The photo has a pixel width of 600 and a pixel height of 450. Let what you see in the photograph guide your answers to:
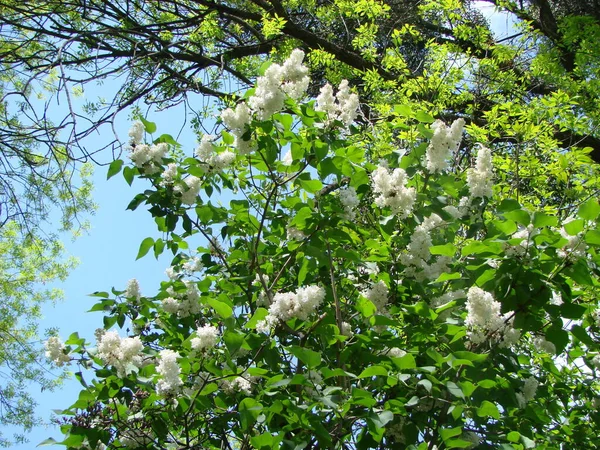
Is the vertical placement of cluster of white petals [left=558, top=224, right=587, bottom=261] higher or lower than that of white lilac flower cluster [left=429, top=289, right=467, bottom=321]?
lower

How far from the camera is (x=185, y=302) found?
2.48 metres

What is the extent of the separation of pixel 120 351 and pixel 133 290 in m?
0.52

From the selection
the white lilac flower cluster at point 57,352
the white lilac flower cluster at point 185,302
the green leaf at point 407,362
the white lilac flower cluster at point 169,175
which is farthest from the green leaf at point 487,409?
the white lilac flower cluster at point 57,352

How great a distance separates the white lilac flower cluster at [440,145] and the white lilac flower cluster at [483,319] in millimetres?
559

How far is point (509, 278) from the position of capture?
187 centimetres

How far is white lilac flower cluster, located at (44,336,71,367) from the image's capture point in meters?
2.29

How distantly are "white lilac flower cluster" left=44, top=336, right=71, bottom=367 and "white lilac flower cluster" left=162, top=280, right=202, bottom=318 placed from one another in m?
0.38

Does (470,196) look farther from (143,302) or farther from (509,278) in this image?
(143,302)

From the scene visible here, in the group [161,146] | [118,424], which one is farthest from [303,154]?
[118,424]

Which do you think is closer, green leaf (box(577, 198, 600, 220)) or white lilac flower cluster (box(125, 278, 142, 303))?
green leaf (box(577, 198, 600, 220))

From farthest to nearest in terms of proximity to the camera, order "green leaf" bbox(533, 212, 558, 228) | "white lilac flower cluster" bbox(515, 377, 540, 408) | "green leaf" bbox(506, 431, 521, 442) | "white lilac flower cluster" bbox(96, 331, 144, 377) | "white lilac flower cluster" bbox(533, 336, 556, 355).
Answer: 1. "white lilac flower cluster" bbox(533, 336, 556, 355)
2. "white lilac flower cluster" bbox(515, 377, 540, 408)
3. "white lilac flower cluster" bbox(96, 331, 144, 377)
4. "green leaf" bbox(506, 431, 521, 442)
5. "green leaf" bbox(533, 212, 558, 228)

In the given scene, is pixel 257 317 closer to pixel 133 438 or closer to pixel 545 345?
pixel 133 438

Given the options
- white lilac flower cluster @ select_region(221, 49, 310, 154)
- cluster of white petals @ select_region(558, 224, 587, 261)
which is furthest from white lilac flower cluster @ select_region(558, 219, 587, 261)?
white lilac flower cluster @ select_region(221, 49, 310, 154)

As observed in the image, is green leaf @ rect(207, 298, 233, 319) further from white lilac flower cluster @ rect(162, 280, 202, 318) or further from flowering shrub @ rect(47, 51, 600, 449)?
white lilac flower cluster @ rect(162, 280, 202, 318)
